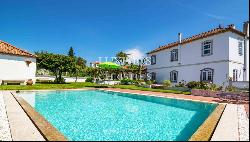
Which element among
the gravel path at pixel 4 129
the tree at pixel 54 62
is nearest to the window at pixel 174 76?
the tree at pixel 54 62

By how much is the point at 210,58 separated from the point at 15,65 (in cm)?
2486

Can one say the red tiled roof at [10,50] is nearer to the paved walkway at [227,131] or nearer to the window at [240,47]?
the window at [240,47]

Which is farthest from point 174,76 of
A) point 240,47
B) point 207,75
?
point 240,47

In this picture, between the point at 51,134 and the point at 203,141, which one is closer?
the point at 203,141

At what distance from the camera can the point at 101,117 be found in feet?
36.1

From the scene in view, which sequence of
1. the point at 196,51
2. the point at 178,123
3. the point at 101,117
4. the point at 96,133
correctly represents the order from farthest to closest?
1. the point at 196,51
2. the point at 101,117
3. the point at 178,123
4. the point at 96,133

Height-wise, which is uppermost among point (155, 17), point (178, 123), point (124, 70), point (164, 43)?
point (155, 17)

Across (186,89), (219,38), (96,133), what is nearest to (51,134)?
(96,133)

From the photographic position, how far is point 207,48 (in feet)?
80.7

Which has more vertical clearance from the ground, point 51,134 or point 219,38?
point 219,38

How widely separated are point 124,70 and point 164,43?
20017 millimetres

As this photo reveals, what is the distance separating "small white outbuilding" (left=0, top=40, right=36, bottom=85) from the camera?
2737 cm

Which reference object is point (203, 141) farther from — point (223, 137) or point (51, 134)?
point (51, 134)

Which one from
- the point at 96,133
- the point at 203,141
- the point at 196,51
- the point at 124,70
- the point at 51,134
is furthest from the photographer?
the point at 124,70
